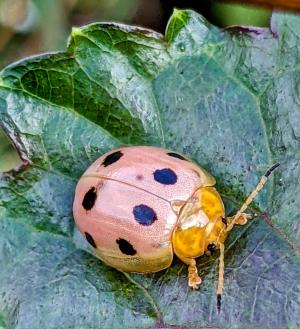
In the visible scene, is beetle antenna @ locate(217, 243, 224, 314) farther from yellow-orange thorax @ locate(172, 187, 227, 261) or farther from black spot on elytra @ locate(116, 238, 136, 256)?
black spot on elytra @ locate(116, 238, 136, 256)

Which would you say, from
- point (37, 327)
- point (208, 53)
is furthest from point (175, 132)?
point (37, 327)

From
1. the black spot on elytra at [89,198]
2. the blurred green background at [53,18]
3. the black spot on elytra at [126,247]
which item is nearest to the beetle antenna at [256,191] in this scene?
the black spot on elytra at [126,247]

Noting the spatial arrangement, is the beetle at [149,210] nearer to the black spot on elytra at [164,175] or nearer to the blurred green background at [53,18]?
the black spot on elytra at [164,175]

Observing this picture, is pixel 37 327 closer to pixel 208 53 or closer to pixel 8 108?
pixel 8 108

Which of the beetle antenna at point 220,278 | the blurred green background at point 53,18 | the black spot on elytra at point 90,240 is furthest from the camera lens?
the blurred green background at point 53,18

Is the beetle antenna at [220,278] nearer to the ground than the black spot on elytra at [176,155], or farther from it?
nearer to the ground

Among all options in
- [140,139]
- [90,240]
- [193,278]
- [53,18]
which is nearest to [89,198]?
[90,240]

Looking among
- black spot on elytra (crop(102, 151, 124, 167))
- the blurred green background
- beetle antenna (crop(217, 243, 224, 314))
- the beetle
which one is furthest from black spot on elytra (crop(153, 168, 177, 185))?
the blurred green background
